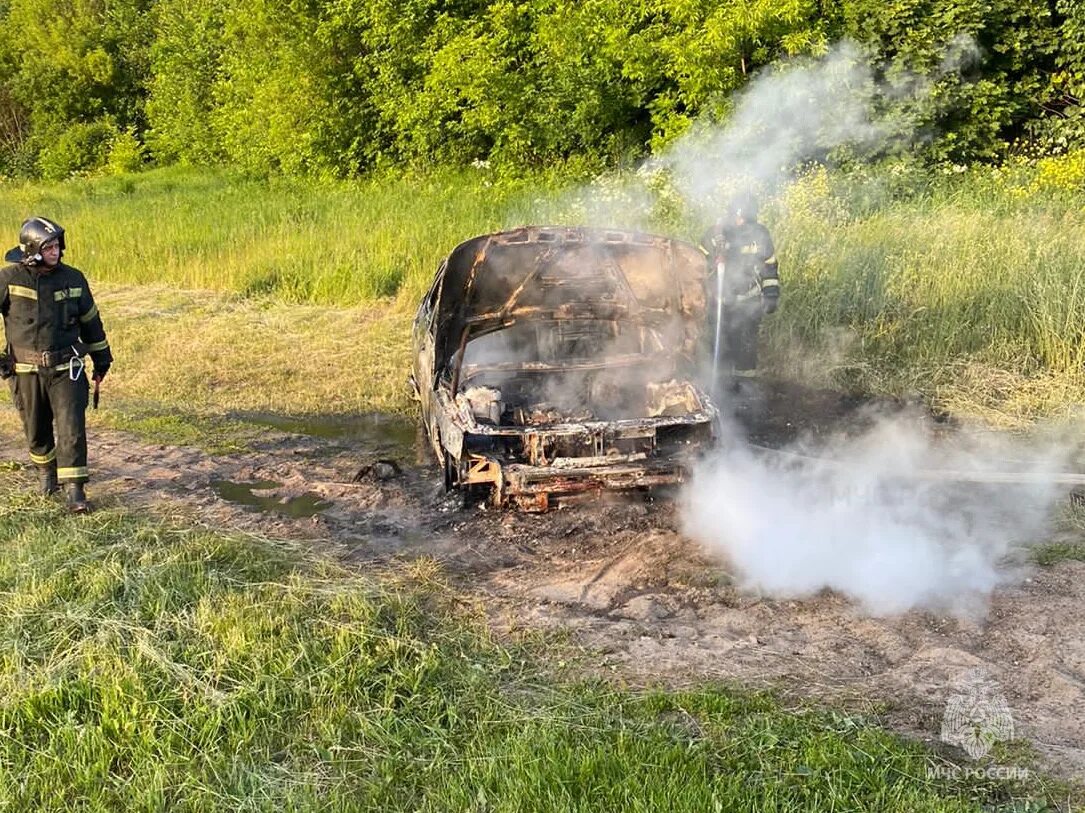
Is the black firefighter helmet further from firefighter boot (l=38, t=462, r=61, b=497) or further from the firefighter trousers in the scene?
firefighter boot (l=38, t=462, r=61, b=497)

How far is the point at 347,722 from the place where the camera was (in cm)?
365

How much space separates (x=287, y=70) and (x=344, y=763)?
24.3 meters

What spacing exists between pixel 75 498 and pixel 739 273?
18.8ft

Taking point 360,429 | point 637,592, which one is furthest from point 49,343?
point 637,592

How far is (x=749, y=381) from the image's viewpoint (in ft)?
31.0

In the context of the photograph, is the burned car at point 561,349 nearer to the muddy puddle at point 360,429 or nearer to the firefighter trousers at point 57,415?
the muddy puddle at point 360,429

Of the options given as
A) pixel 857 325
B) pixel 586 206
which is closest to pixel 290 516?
pixel 857 325

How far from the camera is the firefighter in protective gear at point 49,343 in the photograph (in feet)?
19.5

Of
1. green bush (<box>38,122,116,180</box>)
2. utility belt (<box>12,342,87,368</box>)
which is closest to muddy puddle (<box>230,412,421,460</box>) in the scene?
utility belt (<box>12,342,87,368</box>)

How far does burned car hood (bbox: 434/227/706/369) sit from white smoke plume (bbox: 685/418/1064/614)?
3.77 feet

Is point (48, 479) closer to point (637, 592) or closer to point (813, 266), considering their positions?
point (637, 592)

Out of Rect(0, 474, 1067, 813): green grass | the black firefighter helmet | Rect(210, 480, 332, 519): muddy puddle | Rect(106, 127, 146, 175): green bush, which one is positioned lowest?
Rect(210, 480, 332, 519): muddy puddle

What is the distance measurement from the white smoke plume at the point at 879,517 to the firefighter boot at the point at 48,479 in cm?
422

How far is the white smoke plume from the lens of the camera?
4.91 metres
